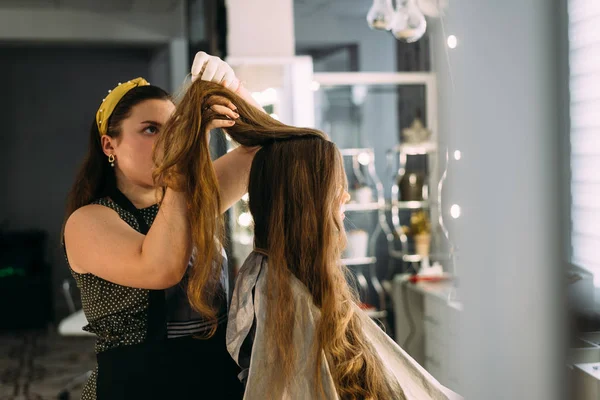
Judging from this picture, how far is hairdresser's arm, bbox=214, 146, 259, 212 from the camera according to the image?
128cm

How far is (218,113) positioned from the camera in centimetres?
116

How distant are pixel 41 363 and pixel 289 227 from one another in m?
4.85

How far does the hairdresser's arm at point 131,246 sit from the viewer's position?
3.69 feet

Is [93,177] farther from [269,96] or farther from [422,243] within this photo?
[422,243]

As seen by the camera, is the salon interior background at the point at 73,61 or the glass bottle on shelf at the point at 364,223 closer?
the glass bottle on shelf at the point at 364,223

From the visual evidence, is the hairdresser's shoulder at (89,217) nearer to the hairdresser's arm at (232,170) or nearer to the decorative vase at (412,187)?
the hairdresser's arm at (232,170)

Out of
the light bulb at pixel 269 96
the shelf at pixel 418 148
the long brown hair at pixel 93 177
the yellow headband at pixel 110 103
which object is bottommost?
the long brown hair at pixel 93 177

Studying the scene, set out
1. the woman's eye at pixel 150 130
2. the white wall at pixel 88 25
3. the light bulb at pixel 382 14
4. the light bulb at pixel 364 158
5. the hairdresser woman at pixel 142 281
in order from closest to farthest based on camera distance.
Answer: the hairdresser woman at pixel 142 281
the woman's eye at pixel 150 130
the light bulb at pixel 382 14
the light bulb at pixel 364 158
the white wall at pixel 88 25

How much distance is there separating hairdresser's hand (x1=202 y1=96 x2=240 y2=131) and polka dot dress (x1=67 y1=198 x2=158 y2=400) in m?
0.31

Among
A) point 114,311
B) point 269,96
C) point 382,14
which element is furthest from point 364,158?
point 114,311

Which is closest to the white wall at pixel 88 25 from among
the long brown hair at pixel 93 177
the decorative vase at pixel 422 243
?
the decorative vase at pixel 422 243

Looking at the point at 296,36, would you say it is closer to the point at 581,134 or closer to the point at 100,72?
the point at 100,72

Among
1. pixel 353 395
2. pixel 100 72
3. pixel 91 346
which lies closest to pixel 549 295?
pixel 353 395

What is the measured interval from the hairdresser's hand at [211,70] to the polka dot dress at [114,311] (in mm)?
323
